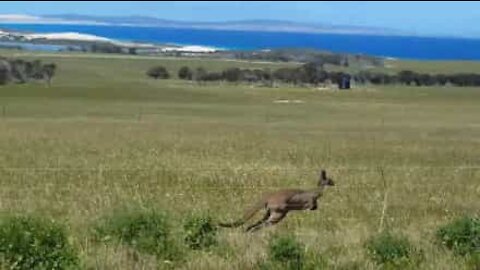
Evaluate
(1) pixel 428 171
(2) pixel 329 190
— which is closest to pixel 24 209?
(2) pixel 329 190

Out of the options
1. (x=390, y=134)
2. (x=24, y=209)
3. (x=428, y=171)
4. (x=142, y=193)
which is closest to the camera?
(x=24, y=209)

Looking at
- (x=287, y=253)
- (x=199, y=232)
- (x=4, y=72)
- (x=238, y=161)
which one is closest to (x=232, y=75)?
(x=4, y=72)

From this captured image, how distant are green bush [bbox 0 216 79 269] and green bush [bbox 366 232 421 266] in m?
3.16

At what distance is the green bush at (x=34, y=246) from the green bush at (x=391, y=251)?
3164 mm

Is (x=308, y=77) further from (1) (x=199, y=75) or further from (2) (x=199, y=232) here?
(2) (x=199, y=232)

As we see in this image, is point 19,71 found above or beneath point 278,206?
beneath

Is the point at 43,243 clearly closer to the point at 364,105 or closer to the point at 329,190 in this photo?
the point at 329,190

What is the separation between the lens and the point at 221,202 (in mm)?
17453

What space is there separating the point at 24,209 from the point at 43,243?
4713mm

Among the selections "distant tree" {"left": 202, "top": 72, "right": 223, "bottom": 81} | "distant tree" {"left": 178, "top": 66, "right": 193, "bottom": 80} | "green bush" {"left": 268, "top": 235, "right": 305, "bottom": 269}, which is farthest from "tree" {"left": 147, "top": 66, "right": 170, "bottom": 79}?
"green bush" {"left": 268, "top": 235, "right": 305, "bottom": 269}

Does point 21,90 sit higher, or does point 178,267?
point 178,267

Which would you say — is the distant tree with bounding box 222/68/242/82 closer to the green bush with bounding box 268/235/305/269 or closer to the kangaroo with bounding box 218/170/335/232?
the kangaroo with bounding box 218/170/335/232

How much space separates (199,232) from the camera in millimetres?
11797

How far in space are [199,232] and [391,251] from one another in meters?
2.14
